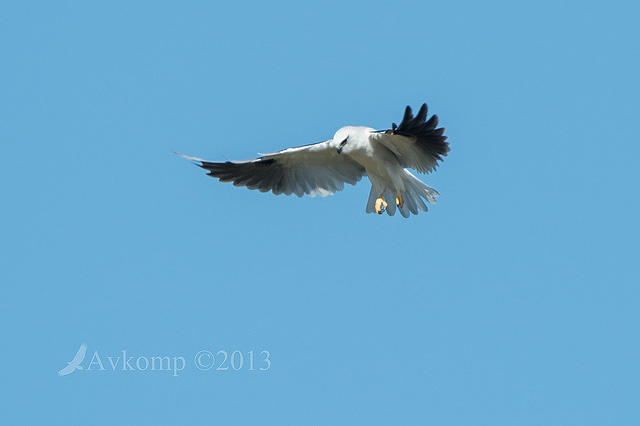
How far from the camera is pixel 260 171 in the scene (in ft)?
46.9

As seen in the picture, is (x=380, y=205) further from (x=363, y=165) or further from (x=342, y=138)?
(x=342, y=138)

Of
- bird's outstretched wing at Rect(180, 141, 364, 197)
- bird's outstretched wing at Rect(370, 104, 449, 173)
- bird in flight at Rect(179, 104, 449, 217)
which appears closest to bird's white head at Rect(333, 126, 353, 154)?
bird in flight at Rect(179, 104, 449, 217)

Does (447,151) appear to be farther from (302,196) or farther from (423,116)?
(302,196)

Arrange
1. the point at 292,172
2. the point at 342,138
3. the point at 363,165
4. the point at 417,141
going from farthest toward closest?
the point at 292,172, the point at 363,165, the point at 342,138, the point at 417,141

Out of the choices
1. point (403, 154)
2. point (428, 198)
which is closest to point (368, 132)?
point (403, 154)

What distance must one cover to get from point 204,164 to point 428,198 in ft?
9.22

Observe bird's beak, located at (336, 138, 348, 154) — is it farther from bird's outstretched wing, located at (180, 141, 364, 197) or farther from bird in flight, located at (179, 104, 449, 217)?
bird's outstretched wing, located at (180, 141, 364, 197)

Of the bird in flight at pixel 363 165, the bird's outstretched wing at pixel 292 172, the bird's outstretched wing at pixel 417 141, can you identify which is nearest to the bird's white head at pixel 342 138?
the bird in flight at pixel 363 165

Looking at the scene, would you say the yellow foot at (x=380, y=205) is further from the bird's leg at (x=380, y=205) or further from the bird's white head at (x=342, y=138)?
the bird's white head at (x=342, y=138)

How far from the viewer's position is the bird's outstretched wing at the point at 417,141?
12.0 m

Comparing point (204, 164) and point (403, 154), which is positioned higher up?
point (204, 164)

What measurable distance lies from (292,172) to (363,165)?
4.49 ft

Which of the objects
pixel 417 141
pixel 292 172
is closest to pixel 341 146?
pixel 417 141

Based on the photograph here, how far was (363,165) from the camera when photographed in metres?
13.3
